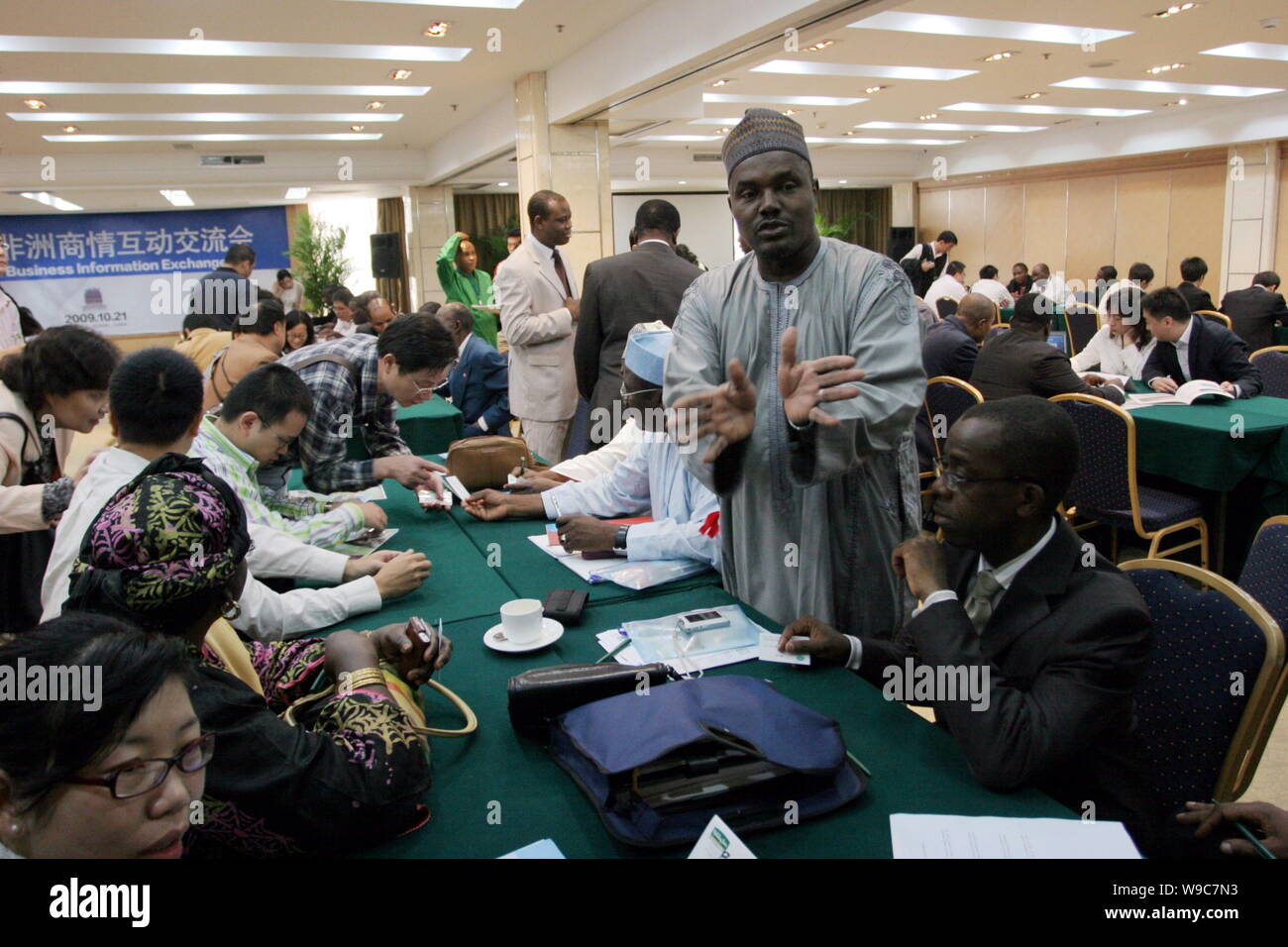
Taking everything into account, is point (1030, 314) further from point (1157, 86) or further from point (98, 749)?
point (1157, 86)

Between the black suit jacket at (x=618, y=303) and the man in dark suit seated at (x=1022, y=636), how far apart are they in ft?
7.59

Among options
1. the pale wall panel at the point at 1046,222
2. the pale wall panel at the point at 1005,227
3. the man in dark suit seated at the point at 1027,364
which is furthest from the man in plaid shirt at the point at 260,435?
the pale wall panel at the point at 1005,227

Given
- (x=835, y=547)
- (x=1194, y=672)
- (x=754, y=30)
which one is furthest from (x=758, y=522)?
(x=754, y=30)

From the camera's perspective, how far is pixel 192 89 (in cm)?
778

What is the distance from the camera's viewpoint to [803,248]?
73.2 inches

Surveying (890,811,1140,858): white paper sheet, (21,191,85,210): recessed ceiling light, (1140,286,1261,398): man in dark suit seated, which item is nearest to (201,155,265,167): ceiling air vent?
(21,191,85,210): recessed ceiling light

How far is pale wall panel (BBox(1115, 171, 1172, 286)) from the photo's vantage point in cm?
1281

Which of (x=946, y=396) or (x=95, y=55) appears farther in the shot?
(x=95, y=55)

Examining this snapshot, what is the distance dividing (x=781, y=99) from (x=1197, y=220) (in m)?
6.95

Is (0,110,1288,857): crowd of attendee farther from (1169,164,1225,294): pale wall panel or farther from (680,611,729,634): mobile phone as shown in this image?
(1169,164,1225,294): pale wall panel

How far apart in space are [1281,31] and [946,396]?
19.2ft

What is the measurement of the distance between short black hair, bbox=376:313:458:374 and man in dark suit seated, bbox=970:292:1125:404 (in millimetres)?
2476

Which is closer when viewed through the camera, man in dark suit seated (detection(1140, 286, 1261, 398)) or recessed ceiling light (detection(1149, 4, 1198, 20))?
man in dark suit seated (detection(1140, 286, 1261, 398))
